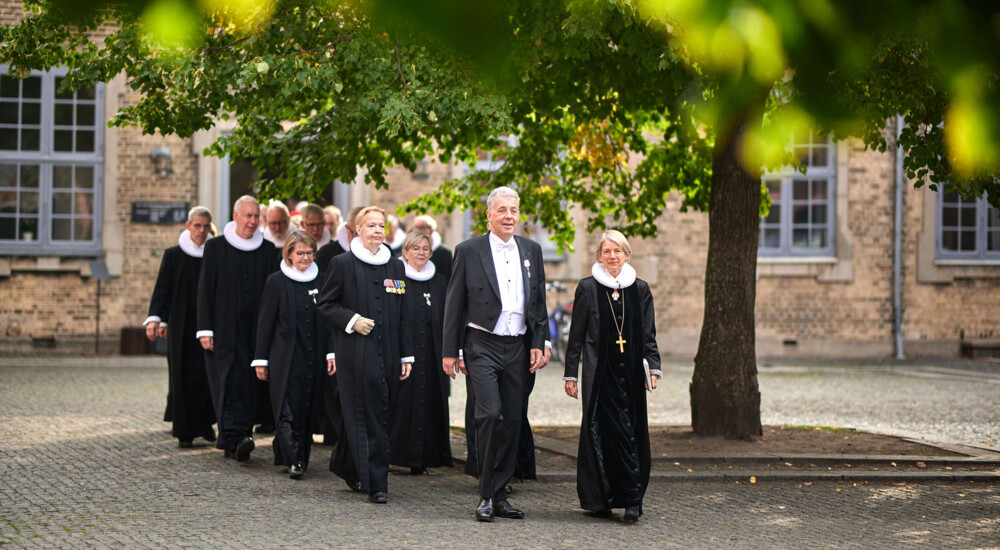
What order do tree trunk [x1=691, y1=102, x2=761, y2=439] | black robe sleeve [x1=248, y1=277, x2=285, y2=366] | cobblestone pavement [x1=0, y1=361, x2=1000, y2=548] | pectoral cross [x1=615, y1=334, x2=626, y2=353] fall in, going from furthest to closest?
1. tree trunk [x1=691, y1=102, x2=761, y2=439]
2. black robe sleeve [x1=248, y1=277, x2=285, y2=366]
3. pectoral cross [x1=615, y1=334, x2=626, y2=353]
4. cobblestone pavement [x1=0, y1=361, x2=1000, y2=548]

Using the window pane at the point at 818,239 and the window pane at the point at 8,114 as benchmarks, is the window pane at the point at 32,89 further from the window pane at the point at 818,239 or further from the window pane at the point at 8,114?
the window pane at the point at 818,239

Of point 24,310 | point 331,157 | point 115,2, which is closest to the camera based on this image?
point 115,2

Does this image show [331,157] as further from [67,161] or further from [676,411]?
[67,161]

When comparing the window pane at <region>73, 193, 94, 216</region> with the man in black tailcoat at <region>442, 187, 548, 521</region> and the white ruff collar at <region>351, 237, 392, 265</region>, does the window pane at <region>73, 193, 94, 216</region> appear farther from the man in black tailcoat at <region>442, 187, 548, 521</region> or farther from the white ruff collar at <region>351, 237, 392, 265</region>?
the man in black tailcoat at <region>442, 187, 548, 521</region>

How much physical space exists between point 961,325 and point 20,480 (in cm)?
1646

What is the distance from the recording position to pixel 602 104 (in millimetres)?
10188

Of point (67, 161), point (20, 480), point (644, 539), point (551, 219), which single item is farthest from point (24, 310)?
point (644, 539)

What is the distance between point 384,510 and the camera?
23.3ft

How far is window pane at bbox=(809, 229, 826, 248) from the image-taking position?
67.1 ft

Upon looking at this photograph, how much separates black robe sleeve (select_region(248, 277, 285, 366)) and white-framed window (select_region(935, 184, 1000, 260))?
587 inches

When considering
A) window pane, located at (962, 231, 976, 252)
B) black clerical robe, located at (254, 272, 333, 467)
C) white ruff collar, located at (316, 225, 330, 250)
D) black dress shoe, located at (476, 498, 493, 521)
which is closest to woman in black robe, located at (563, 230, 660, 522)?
black dress shoe, located at (476, 498, 493, 521)

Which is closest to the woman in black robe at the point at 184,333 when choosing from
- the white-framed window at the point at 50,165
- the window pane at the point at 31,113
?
the white-framed window at the point at 50,165

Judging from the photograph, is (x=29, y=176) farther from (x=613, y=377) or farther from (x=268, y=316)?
(x=613, y=377)

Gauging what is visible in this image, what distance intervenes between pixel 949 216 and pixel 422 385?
1479cm
